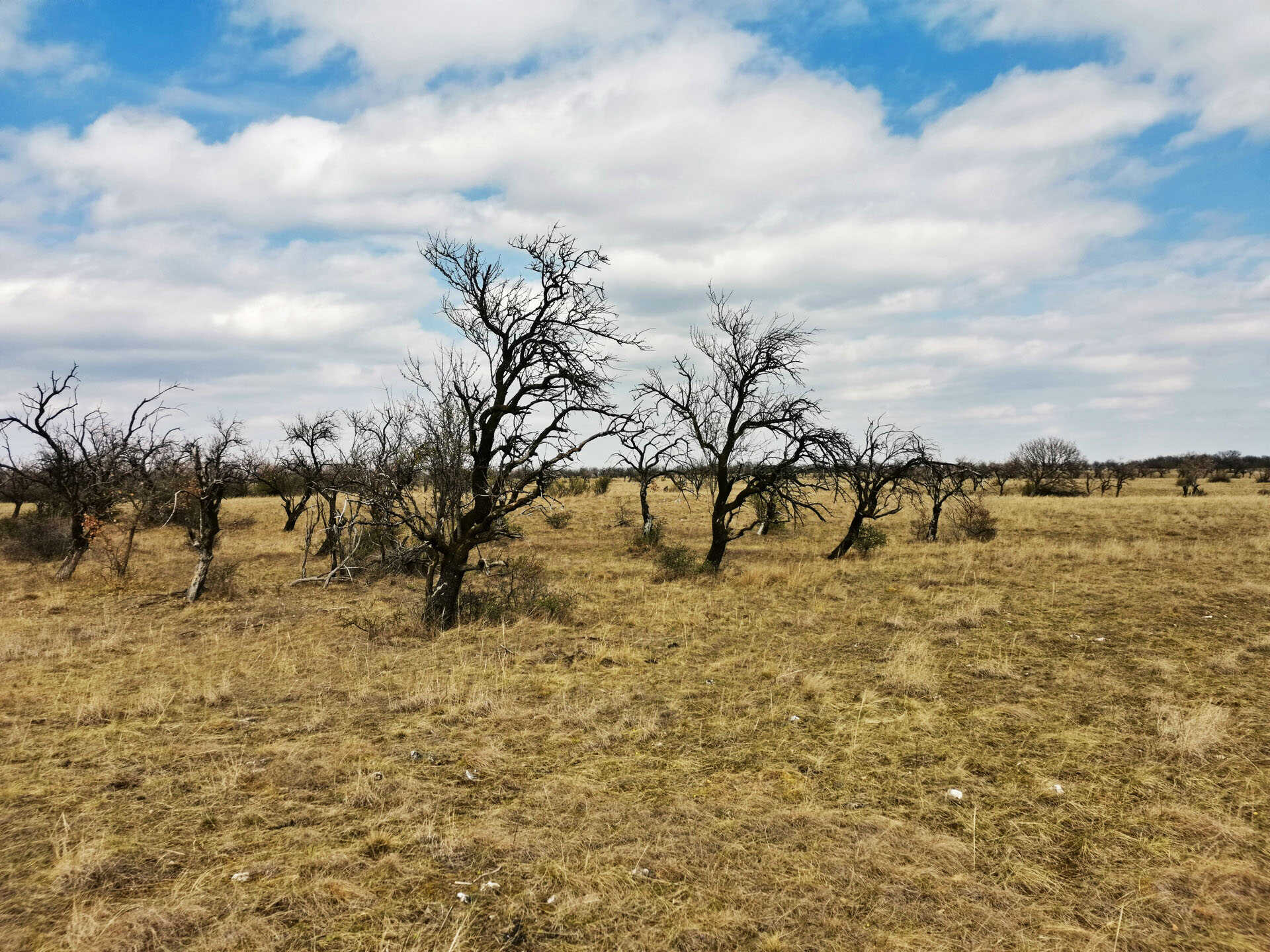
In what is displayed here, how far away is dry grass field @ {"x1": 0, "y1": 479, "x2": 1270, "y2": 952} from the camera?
4238 millimetres

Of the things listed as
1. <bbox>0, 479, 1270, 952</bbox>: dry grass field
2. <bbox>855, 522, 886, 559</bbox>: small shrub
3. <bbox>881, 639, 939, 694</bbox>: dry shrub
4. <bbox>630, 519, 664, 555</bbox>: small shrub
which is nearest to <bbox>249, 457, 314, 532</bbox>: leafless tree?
<bbox>0, 479, 1270, 952</bbox>: dry grass field

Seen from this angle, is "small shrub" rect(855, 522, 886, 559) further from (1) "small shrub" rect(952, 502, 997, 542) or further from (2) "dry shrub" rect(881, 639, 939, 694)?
(2) "dry shrub" rect(881, 639, 939, 694)

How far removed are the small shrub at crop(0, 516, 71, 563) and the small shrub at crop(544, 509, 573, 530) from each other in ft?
56.2

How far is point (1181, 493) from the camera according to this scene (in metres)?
46.5

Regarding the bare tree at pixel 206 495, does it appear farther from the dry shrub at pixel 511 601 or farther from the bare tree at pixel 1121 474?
the bare tree at pixel 1121 474

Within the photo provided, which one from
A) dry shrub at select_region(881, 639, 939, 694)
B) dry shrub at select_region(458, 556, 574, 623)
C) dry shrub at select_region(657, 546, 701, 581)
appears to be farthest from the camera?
dry shrub at select_region(657, 546, 701, 581)

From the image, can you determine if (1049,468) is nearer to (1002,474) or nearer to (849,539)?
(1002,474)

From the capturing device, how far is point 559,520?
103 ft

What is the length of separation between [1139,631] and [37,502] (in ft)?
124

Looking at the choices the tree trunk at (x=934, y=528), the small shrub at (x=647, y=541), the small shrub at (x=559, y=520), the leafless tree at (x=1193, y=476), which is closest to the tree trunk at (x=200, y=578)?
the small shrub at (x=647, y=541)

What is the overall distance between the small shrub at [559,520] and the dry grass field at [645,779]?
57.6 ft

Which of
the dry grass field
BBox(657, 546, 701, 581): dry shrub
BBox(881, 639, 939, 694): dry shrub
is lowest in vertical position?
the dry grass field

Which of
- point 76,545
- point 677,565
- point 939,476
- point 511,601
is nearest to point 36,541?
point 76,545

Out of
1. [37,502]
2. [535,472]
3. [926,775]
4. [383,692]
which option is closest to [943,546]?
[535,472]
